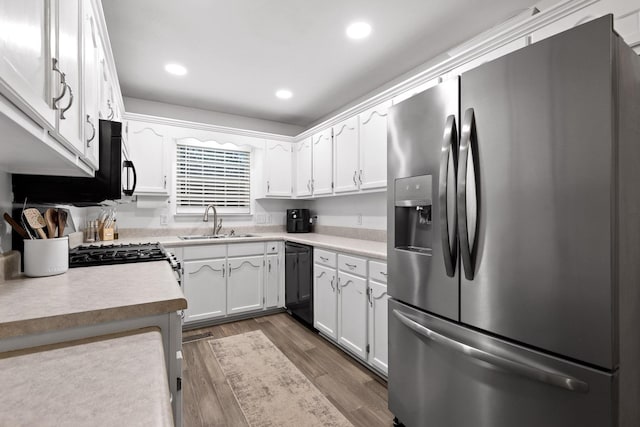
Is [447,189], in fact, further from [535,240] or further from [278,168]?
[278,168]

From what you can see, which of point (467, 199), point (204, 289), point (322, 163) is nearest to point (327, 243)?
point (322, 163)

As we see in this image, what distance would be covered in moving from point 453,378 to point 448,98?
1.23m

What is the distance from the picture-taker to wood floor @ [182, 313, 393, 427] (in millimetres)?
1762

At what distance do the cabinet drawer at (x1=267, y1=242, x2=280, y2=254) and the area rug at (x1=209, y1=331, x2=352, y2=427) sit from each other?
3.28ft

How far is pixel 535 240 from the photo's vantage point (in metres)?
1.06

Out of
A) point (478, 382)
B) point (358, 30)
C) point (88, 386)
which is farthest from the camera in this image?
point (358, 30)

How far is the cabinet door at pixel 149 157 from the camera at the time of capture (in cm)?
315

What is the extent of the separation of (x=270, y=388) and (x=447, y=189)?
5.58 ft

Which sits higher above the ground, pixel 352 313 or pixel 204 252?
pixel 204 252

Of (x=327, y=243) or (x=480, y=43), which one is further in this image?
(x=327, y=243)

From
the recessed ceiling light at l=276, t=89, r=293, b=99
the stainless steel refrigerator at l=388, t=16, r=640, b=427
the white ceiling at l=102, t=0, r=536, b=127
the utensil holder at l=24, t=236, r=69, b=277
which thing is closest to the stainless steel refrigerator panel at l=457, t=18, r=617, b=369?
the stainless steel refrigerator at l=388, t=16, r=640, b=427

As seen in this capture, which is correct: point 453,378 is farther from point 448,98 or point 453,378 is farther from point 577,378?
point 448,98

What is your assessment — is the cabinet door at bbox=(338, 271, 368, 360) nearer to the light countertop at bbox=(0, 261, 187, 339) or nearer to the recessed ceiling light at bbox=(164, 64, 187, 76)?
the light countertop at bbox=(0, 261, 187, 339)

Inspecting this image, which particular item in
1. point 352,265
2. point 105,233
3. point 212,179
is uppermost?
point 212,179
